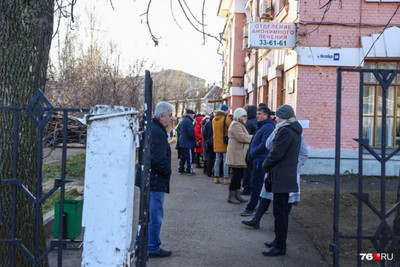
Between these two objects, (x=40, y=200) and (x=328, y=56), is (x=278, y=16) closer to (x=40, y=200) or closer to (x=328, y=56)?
(x=328, y=56)

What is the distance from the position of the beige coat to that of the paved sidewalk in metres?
0.88

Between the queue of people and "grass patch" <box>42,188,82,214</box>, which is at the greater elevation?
the queue of people

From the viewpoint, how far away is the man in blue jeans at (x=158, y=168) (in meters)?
5.39

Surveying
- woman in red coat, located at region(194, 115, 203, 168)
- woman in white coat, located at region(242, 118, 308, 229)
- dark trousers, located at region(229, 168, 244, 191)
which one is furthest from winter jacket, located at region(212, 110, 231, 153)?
woman in white coat, located at region(242, 118, 308, 229)

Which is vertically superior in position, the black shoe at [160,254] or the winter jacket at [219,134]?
the winter jacket at [219,134]

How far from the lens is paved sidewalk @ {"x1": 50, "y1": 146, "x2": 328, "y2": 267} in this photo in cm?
552

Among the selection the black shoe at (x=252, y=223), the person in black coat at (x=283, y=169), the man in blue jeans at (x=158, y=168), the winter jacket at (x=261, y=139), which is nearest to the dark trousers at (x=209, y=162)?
the winter jacket at (x=261, y=139)

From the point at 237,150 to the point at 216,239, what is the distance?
9.35 ft

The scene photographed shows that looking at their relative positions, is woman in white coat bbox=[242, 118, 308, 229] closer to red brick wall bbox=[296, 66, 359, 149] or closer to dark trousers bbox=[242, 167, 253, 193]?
dark trousers bbox=[242, 167, 253, 193]

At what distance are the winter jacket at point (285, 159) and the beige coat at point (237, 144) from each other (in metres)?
3.09

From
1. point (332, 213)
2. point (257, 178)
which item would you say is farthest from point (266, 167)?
point (332, 213)

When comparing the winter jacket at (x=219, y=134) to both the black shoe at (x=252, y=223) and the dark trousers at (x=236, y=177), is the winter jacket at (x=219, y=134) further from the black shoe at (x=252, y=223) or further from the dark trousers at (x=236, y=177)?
the black shoe at (x=252, y=223)

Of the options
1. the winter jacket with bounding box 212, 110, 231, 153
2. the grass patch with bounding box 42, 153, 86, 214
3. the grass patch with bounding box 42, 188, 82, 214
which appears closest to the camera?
the grass patch with bounding box 42, 188, 82, 214

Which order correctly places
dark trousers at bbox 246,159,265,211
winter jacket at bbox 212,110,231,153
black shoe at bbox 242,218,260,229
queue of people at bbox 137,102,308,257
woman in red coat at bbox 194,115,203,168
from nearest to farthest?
1. queue of people at bbox 137,102,308,257
2. black shoe at bbox 242,218,260,229
3. dark trousers at bbox 246,159,265,211
4. winter jacket at bbox 212,110,231,153
5. woman in red coat at bbox 194,115,203,168
